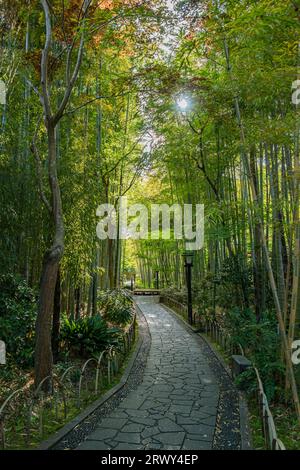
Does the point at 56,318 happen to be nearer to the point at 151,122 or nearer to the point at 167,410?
the point at 167,410

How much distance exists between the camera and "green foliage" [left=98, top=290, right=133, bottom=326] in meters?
8.64

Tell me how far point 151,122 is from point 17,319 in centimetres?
531

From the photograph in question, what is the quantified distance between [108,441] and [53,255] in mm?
2119

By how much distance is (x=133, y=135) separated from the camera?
10.6 meters

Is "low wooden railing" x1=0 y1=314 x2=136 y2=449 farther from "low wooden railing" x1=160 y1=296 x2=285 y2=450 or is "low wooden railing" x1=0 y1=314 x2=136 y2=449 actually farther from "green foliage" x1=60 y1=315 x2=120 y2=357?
"low wooden railing" x1=160 y1=296 x2=285 y2=450

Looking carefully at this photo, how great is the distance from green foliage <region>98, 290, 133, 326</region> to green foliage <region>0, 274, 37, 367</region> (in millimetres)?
3145

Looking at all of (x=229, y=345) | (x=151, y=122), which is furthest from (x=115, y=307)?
(x=151, y=122)

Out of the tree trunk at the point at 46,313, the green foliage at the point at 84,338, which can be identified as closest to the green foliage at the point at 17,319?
the green foliage at the point at 84,338

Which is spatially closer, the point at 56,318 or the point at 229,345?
the point at 56,318

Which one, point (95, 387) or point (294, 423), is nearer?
point (294, 423)

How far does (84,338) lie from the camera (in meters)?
6.06

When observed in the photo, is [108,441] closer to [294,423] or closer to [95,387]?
[95,387]

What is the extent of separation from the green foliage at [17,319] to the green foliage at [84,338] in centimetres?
62
